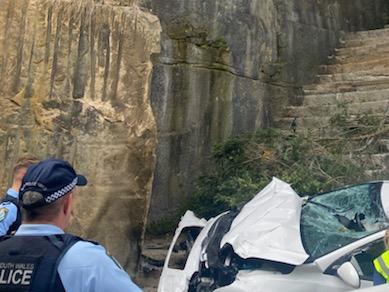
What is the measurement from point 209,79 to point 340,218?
494 centimetres

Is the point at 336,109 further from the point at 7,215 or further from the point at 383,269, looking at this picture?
the point at 7,215

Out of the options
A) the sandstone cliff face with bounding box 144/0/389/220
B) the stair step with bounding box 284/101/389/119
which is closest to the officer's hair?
the sandstone cliff face with bounding box 144/0/389/220

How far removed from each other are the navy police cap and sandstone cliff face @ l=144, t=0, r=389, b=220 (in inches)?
283

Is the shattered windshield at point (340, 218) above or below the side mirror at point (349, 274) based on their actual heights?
above

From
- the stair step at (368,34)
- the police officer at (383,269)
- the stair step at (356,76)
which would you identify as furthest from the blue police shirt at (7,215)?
the stair step at (368,34)

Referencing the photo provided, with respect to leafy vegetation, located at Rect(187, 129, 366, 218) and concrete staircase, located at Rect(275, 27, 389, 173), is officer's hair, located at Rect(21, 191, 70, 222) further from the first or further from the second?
concrete staircase, located at Rect(275, 27, 389, 173)

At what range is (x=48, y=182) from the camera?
204 cm

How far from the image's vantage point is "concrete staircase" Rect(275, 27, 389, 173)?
9.09 metres

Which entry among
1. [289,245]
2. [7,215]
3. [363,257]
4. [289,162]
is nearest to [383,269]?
[363,257]

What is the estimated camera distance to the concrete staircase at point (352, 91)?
29.8 feet

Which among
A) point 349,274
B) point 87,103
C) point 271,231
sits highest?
point 87,103

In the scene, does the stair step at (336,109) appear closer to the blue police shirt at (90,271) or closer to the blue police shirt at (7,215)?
the blue police shirt at (7,215)

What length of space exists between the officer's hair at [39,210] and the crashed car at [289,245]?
282cm

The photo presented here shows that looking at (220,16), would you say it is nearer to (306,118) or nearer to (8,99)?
(306,118)
